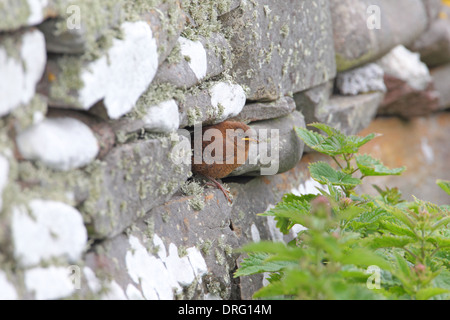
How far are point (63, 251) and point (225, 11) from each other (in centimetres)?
132

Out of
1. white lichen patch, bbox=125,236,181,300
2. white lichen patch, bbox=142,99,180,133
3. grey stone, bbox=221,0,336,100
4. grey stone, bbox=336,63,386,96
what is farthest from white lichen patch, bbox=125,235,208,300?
grey stone, bbox=336,63,386,96

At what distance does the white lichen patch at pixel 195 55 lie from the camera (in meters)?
1.85

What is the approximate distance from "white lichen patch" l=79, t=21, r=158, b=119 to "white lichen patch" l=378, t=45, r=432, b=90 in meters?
3.61

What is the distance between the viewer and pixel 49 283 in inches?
47.9

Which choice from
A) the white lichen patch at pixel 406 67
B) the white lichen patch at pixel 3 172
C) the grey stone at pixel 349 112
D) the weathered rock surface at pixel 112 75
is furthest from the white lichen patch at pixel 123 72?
the white lichen patch at pixel 406 67

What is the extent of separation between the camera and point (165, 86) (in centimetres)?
168

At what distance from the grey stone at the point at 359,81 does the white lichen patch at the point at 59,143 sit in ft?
9.51

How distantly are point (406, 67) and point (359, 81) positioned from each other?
1248mm

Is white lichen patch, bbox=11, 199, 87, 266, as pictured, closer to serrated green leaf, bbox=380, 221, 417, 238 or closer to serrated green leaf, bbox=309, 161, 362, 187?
serrated green leaf, bbox=380, 221, 417, 238

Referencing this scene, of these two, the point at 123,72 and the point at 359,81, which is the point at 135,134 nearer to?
the point at 123,72

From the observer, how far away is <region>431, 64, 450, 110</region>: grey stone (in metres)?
5.55

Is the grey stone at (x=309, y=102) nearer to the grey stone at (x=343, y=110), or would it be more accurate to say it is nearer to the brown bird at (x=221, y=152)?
the grey stone at (x=343, y=110)
